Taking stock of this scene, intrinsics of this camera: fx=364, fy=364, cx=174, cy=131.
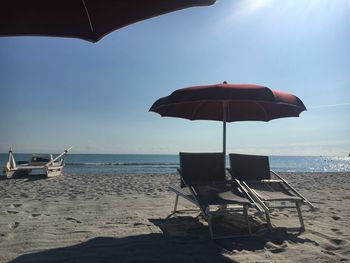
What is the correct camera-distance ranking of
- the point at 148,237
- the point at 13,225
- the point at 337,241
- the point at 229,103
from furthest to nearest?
1. the point at 229,103
2. the point at 13,225
3. the point at 148,237
4. the point at 337,241

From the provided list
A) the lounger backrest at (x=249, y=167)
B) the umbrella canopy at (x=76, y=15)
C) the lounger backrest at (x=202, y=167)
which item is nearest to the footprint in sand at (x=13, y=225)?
the lounger backrest at (x=202, y=167)

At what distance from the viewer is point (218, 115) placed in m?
6.23

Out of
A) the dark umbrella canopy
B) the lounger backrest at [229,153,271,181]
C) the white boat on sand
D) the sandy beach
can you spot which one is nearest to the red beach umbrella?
the dark umbrella canopy

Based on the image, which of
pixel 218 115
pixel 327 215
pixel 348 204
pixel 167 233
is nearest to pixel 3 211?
pixel 167 233

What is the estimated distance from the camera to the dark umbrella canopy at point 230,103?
13.9 ft

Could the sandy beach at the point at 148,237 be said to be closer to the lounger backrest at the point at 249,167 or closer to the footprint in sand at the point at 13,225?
the footprint in sand at the point at 13,225

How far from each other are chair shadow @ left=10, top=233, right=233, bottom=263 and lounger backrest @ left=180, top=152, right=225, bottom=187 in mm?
869

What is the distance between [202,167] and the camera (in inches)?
190

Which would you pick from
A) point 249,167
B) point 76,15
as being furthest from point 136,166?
point 76,15

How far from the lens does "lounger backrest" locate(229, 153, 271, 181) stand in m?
4.91

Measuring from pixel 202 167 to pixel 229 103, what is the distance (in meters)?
1.67

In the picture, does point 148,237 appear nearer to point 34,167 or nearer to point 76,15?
point 76,15

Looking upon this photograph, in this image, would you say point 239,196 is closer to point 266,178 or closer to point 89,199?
point 266,178

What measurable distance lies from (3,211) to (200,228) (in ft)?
10.8
